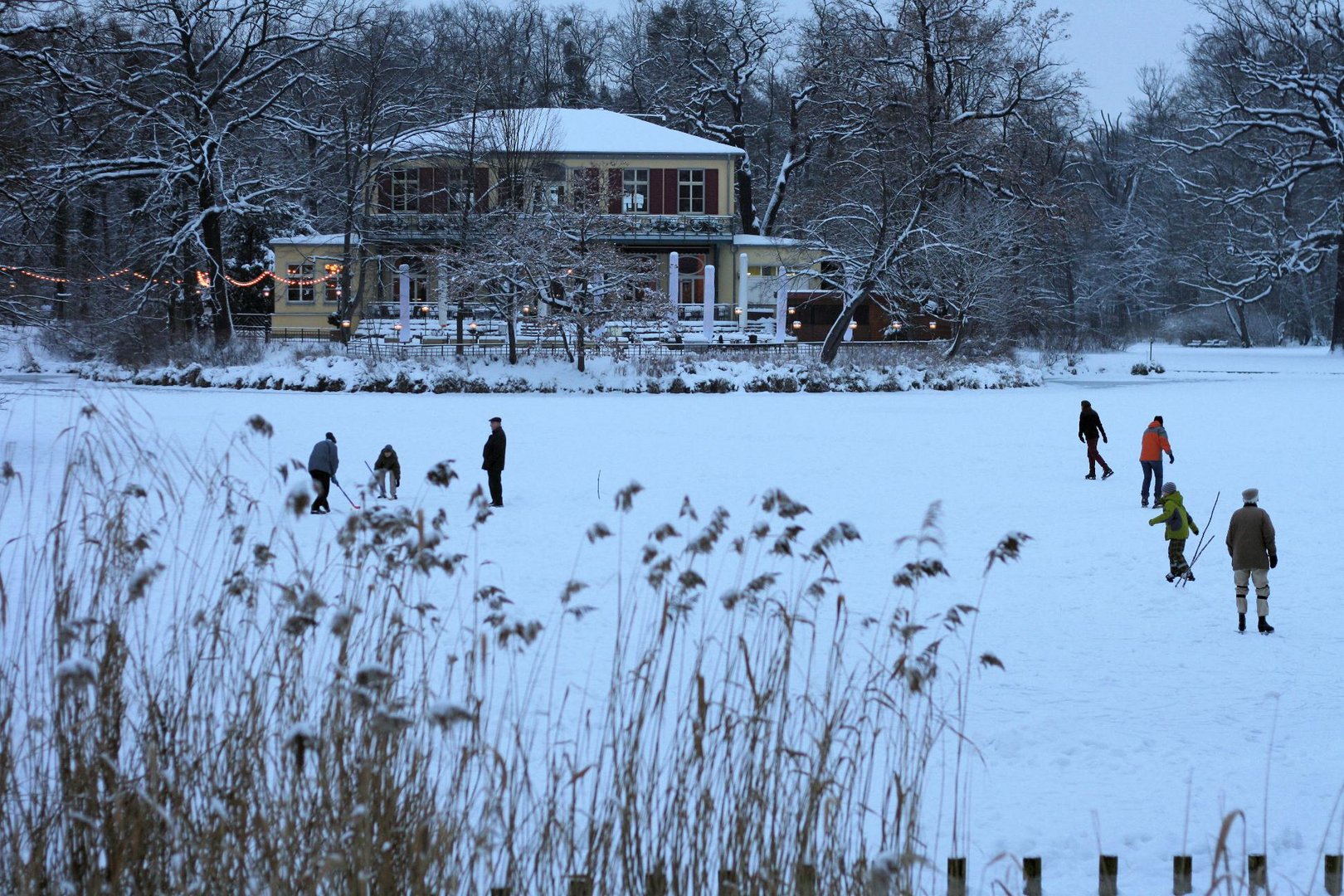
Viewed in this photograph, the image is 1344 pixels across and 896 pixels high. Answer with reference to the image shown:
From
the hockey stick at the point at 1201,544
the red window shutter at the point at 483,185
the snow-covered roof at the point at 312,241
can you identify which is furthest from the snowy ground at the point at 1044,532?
the red window shutter at the point at 483,185

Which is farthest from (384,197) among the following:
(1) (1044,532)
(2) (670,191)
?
(1) (1044,532)

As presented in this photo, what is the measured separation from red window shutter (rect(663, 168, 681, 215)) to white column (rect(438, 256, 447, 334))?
1168 cm

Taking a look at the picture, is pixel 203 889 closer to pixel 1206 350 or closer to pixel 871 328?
pixel 871 328

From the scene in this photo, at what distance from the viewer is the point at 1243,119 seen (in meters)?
48.8

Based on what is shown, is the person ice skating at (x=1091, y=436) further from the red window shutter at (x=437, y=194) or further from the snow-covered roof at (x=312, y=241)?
the red window shutter at (x=437, y=194)

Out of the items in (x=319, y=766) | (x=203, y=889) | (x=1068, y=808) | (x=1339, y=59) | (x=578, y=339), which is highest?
(x=1339, y=59)

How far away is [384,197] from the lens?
171 ft

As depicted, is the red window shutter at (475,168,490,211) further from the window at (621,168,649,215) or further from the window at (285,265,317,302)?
the window at (285,265,317,302)

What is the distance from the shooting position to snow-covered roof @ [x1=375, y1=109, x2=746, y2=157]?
151 feet

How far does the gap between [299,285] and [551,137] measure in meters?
10.8

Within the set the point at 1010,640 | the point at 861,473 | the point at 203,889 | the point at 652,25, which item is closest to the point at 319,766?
the point at 203,889

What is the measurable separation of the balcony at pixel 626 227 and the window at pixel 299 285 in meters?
2.78

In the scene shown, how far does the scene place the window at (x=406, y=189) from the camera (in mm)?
50469

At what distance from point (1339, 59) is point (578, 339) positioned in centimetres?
3336
